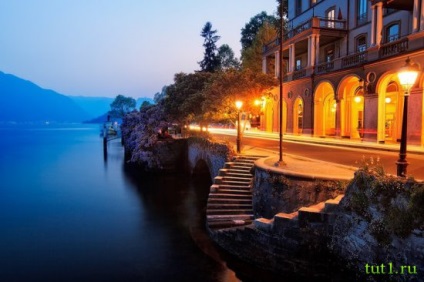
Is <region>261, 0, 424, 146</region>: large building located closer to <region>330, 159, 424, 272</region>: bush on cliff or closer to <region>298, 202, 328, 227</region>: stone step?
<region>298, 202, 328, 227</region>: stone step

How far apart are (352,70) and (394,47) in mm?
3990

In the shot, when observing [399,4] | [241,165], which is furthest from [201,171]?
[399,4]

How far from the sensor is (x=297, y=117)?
33.1 meters

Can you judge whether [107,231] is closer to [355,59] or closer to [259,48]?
[355,59]

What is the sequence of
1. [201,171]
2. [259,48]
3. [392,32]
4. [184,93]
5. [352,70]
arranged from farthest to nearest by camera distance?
[259,48] < [184,93] < [201,171] < [352,70] < [392,32]

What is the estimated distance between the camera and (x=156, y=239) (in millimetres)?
15516

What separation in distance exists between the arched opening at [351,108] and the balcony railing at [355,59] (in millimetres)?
1289

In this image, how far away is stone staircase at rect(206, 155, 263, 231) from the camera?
13.8m

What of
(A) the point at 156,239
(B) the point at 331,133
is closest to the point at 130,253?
(A) the point at 156,239

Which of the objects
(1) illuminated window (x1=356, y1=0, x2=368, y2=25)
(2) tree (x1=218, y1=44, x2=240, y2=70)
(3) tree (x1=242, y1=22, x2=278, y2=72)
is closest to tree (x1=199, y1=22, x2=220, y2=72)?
(2) tree (x1=218, y1=44, x2=240, y2=70)

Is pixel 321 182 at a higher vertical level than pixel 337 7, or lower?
lower

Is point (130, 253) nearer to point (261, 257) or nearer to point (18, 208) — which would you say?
point (261, 257)

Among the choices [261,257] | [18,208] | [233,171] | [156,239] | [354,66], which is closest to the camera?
[261,257]

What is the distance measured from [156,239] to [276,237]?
7212 mm
